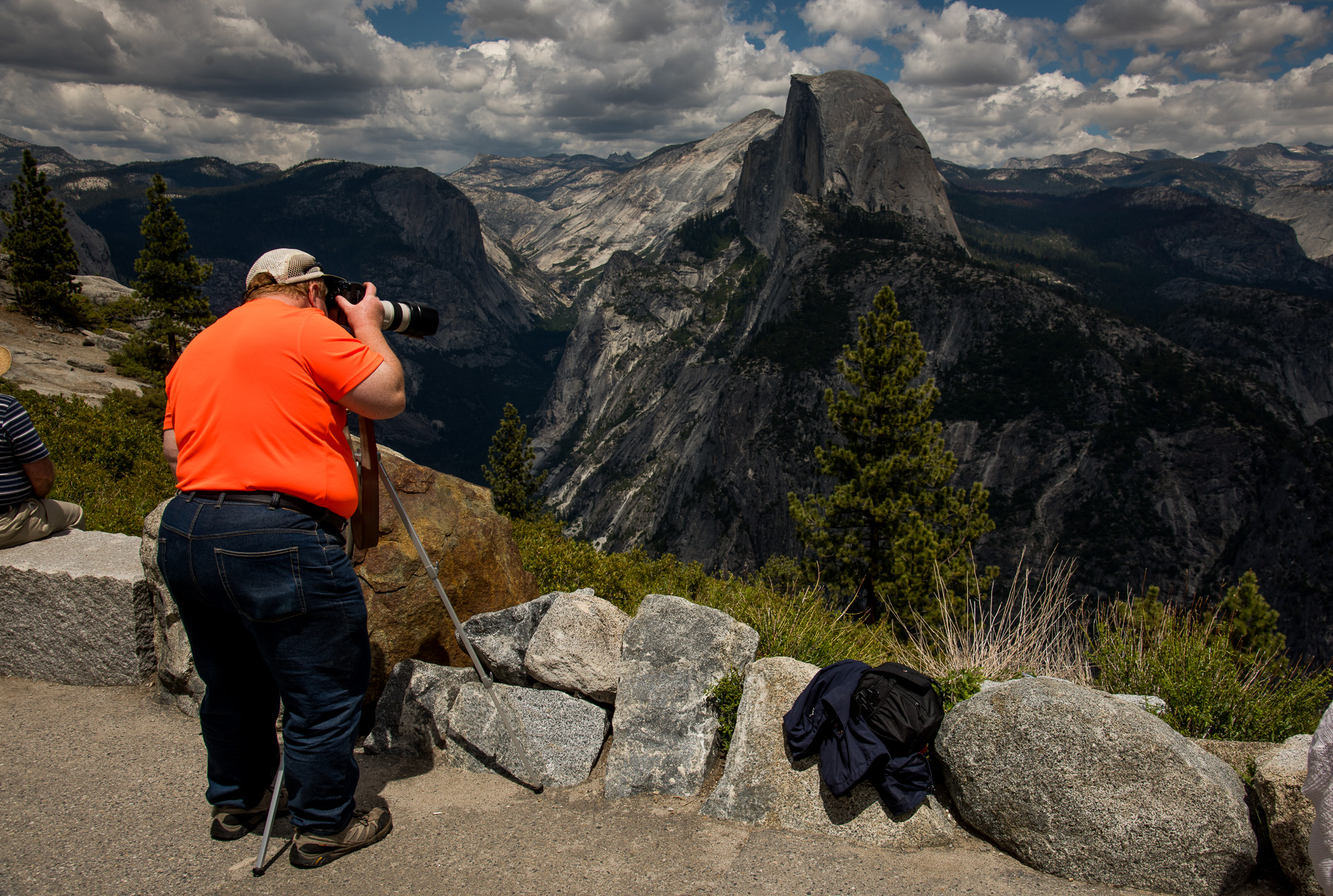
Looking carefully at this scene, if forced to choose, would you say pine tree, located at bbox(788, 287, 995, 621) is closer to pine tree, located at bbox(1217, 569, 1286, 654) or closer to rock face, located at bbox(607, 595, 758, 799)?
pine tree, located at bbox(1217, 569, 1286, 654)

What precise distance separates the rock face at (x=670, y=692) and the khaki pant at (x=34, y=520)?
Result: 5.67 meters

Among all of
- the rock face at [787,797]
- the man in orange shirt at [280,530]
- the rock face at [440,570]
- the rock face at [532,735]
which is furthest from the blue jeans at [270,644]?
the rock face at [787,797]

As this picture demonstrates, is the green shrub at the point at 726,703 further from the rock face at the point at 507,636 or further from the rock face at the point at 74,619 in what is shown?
the rock face at the point at 74,619

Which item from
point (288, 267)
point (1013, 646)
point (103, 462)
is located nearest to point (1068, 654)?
point (1013, 646)

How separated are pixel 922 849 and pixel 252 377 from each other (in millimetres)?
4995

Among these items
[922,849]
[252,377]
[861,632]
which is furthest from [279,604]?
[861,632]

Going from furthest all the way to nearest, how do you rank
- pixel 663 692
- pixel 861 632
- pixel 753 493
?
pixel 753 493, pixel 861 632, pixel 663 692

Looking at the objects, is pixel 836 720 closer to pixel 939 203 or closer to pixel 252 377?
pixel 252 377

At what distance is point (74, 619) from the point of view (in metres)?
5.81

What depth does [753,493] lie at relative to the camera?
113875 mm

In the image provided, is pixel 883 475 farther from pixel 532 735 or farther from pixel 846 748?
pixel 532 735

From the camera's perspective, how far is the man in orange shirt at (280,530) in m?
3.42

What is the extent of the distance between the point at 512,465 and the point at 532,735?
129 feet

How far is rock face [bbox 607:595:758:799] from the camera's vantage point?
4.95 metres
